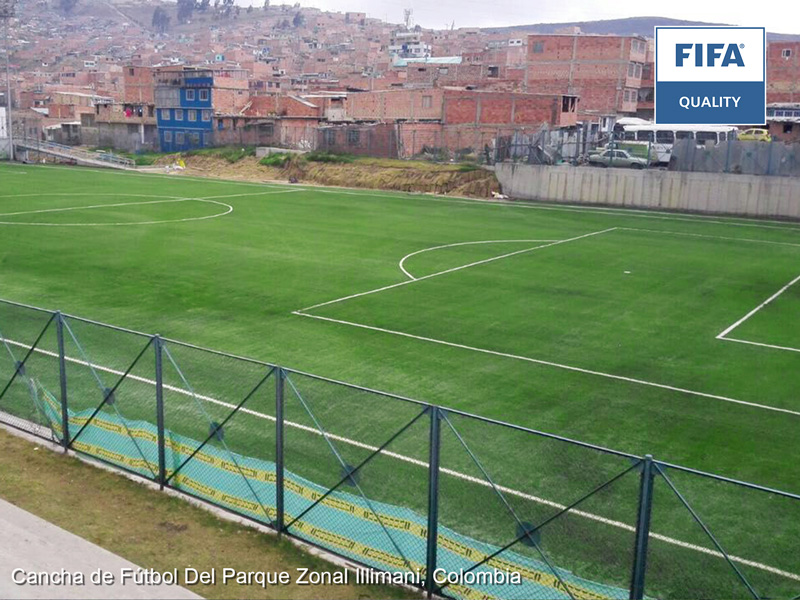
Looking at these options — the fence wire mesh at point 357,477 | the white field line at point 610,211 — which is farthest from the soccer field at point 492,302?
the fence wire mesh at point 357,477

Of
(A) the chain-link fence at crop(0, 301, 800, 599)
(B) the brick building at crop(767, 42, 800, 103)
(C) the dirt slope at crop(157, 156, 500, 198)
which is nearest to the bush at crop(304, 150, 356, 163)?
(C) the dirt slope at crop(157, 156, 500, 198)

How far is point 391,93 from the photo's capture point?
91.6m

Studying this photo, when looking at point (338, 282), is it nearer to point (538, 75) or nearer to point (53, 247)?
point (53, 247)

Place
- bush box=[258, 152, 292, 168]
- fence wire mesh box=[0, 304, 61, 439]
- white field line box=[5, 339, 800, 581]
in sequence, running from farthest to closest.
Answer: bush box=[258, 152, 292, 168] → fence wire mesh box=[0, 304, 61, 439] → white field line box=[5, 339, 800, 581]

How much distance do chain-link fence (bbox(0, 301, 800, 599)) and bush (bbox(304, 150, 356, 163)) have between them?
54.3 meters

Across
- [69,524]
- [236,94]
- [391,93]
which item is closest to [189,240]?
[69,524]

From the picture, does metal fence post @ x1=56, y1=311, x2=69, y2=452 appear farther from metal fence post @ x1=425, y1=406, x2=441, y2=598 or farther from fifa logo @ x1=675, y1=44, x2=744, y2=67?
fifa logo @ x1=675, y1=44, x2=744, y2=67

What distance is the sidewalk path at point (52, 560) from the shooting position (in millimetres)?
9852

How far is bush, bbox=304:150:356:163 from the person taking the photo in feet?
231

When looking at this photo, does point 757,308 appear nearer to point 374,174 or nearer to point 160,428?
point 160,428

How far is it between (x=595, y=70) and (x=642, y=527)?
94.5 meters

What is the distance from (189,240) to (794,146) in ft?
103

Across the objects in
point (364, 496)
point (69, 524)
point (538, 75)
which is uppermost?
point (538, 75)

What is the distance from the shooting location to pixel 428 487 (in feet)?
36.1
